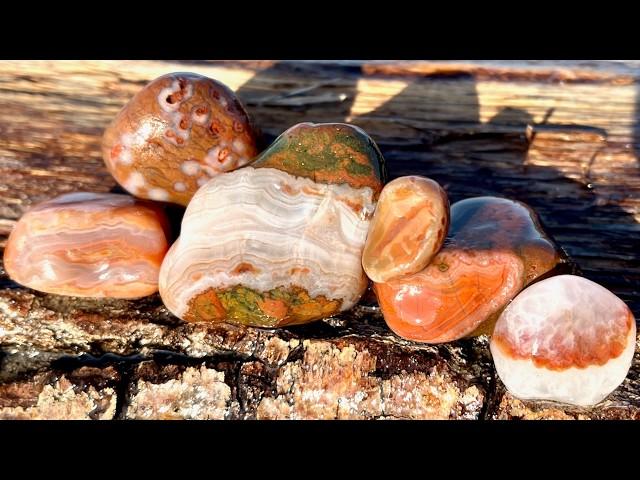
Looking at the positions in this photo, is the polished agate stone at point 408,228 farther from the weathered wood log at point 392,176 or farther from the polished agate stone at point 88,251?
the polished agate stone at point 88,251

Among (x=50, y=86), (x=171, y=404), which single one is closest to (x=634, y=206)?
(x=171, y=404)

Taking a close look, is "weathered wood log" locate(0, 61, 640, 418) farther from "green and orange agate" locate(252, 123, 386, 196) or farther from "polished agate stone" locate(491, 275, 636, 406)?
"green and orange agate" locate(252, 123, 386, 196)

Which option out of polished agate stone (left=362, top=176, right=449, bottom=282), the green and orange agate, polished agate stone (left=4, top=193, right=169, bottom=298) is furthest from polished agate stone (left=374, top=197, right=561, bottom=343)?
polished agate stone (left=4, top=193, right=169, bottom=298)

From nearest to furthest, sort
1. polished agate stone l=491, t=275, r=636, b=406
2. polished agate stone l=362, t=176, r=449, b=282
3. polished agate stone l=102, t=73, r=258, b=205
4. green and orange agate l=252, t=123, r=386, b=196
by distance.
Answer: polished agate stone l=491, t=275, r=636, b=406, polished agate stone l=362, t=176, r=449, b=282, green and orange agate l=252, t=123, r=386, b=196, polished agate stone l=102, t=73, r=258, b=205

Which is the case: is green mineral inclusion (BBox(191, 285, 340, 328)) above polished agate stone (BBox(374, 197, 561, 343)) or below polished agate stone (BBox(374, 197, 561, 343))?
below

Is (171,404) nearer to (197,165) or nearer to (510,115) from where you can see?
(197,165)

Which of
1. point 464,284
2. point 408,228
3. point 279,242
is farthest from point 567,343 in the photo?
point 279,242

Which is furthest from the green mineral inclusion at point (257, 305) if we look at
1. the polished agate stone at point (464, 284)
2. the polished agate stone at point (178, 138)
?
the polished agate stone at point (178, 138)
